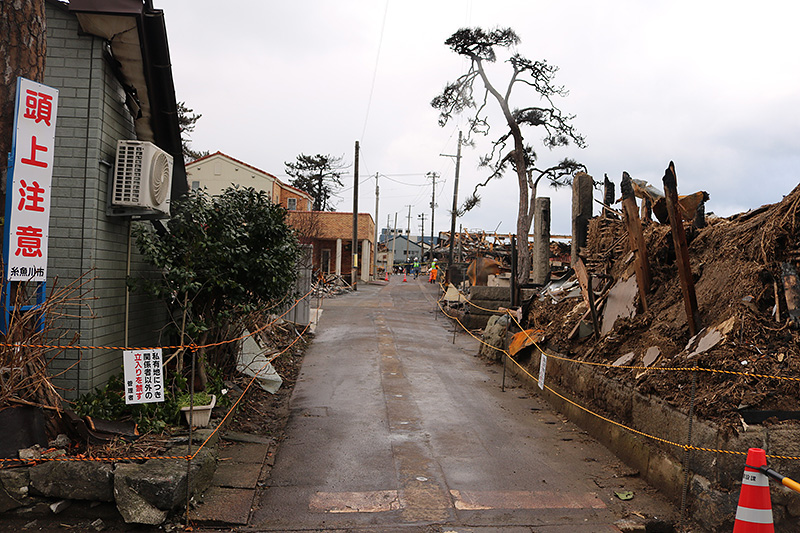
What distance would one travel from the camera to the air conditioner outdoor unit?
6.30 metres

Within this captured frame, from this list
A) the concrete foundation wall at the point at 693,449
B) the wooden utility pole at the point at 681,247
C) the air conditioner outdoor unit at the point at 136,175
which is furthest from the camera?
the wooden utility pole at the point at 681,247

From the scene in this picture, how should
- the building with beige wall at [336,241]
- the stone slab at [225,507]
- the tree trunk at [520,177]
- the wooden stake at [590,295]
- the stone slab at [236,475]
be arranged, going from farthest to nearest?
1. the building with beige wall at [336,241]
2. the tree trunk at [520,177]
3. the wooden stake at [590,295]
4. the stone slab at [236,475]
5. the stone slab at [225,507]

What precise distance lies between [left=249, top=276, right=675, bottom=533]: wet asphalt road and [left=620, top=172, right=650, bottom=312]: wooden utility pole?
7.78ft

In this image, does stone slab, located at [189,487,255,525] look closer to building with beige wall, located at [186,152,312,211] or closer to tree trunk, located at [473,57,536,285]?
tree trunk, located at [473,57,536,285]

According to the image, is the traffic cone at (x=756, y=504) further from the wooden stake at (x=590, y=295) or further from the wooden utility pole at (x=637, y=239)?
the wooden stake at (x=590, y=295)

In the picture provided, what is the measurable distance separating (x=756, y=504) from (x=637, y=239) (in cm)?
519

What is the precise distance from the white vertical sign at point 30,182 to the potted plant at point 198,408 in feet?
6.76

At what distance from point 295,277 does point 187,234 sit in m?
1.90

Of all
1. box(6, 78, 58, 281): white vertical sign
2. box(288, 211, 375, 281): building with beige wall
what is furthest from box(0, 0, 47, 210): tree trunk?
box(288, 211, 375, 281): building with beige wall

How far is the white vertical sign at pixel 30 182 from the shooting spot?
194 inches

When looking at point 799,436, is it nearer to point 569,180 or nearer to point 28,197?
point 28,197

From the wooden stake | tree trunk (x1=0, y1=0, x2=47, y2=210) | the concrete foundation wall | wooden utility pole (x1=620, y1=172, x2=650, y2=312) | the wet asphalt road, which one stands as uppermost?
tree trunk (x1=0, y1=0, x2=47, y2=210)

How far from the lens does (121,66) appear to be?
6.58m

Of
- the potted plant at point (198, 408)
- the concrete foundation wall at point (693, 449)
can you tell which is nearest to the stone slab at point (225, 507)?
the potted plant at point (198, 408)
